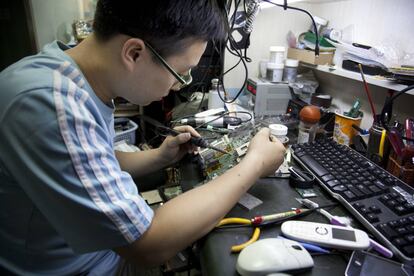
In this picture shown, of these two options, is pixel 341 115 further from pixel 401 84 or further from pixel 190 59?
pixel 190 59

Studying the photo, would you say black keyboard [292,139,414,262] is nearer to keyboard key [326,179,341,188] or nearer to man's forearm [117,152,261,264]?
keyboard key [326,179,341,188]

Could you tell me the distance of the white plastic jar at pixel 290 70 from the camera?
4.36 feet

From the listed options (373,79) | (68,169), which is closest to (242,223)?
(68,169)

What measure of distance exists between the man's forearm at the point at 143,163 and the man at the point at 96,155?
251 millimetres

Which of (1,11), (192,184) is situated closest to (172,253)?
(192,184)

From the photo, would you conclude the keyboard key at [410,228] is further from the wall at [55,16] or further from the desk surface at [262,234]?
the wall at [55,16]

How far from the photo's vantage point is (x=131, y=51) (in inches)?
21.8

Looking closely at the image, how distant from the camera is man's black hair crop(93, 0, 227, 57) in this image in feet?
1.73

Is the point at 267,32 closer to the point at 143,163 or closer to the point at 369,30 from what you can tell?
the point at 369,30

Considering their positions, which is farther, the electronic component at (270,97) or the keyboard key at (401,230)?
the electronic component at (270,97)

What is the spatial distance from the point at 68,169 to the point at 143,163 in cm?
50

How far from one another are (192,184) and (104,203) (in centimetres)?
34

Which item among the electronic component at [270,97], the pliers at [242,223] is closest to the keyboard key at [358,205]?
the pliers at [242,223]

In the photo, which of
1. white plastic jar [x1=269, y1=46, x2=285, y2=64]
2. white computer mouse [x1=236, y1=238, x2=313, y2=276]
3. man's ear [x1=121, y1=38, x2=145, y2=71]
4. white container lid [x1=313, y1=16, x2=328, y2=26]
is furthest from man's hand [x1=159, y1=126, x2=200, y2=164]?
white container lid [x1=313, y1=16, x2=328, y2=26]
